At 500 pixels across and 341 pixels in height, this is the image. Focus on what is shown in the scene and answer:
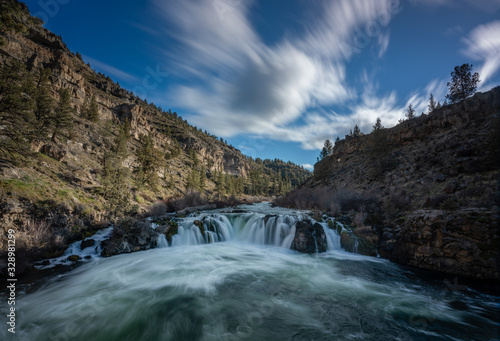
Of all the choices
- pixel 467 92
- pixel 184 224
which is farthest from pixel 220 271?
pixel 467 92

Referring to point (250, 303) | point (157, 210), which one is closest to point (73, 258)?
point (250, 303)

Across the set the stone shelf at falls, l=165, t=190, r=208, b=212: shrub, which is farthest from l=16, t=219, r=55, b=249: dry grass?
l=165, t=190, r=208, b=212: shrub

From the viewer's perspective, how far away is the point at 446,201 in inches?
376

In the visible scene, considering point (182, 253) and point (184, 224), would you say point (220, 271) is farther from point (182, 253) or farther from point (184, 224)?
point (184, 224)

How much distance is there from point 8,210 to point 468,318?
1947 cm

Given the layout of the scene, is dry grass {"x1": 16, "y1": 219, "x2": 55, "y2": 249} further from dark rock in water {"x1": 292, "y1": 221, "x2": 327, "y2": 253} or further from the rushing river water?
dark rock in water {"x1": 292, "y1": 221, "x2": 327, "y2": 253}

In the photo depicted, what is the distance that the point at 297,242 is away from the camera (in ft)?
42.0

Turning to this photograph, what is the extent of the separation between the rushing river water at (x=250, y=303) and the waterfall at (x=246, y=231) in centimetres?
309

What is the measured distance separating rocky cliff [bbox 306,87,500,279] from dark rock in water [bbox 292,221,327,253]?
9.65 ft

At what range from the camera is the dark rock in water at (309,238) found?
12.3 m

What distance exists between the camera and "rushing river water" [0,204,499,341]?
486 cm

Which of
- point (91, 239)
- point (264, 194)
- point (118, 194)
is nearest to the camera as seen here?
point (91, 239)

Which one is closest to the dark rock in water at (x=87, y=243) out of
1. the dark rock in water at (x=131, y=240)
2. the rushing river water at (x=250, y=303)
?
the dark rock in water at (x=131, y=240)

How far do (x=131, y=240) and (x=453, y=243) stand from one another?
1757 centimetres
